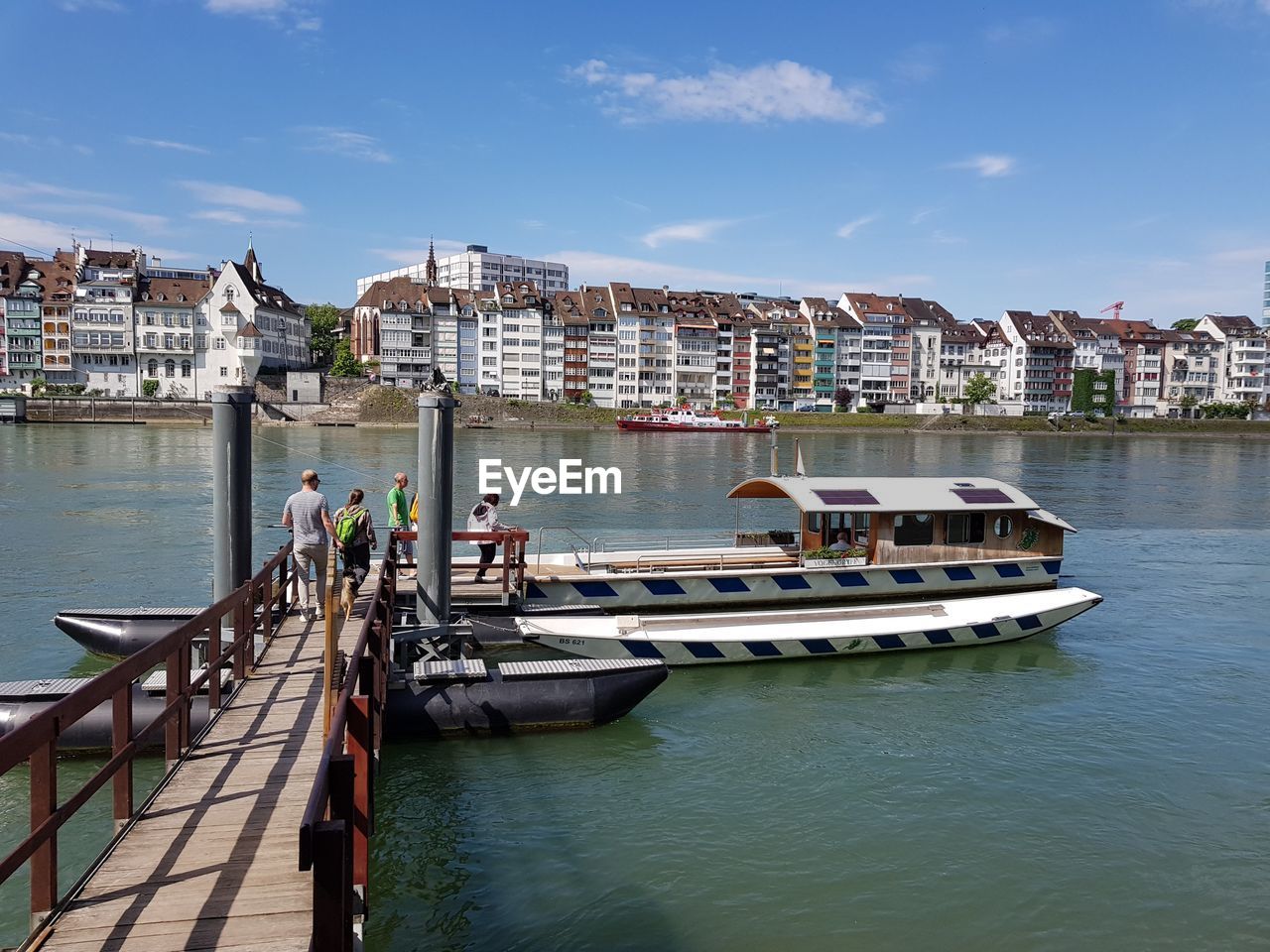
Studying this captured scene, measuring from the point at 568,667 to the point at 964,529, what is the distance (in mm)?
11225

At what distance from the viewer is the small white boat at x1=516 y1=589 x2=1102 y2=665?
17266 mm

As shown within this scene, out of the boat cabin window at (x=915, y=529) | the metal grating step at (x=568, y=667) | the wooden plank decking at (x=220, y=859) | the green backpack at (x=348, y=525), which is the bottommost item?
the metal grating step at (x=568, y=667)

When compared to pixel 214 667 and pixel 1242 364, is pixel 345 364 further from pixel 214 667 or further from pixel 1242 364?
pixel 1242 364

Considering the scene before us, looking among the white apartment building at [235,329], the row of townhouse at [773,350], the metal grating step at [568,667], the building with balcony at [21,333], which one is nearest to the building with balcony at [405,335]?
the row of townhouse at [773,350]

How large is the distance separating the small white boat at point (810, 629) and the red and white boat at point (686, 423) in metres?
96.7

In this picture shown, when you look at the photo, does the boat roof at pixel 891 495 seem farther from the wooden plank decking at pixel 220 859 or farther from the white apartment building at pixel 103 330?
the white apartment building at pixel 103 330

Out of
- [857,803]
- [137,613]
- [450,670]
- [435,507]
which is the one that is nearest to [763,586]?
[857,803]

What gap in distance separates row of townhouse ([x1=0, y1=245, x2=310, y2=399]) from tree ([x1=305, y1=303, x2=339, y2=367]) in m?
28.3

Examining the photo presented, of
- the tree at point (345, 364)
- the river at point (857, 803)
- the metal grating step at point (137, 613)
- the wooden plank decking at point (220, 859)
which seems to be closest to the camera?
the wooden plank decking at point (220, 859)

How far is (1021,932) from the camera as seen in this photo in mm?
10000

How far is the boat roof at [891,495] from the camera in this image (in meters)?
21.4

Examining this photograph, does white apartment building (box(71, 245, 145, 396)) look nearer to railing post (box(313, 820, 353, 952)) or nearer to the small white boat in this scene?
the small white boat

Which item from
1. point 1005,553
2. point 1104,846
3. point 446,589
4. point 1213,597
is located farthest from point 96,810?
point 1213,597

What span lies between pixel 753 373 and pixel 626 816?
14018cm
